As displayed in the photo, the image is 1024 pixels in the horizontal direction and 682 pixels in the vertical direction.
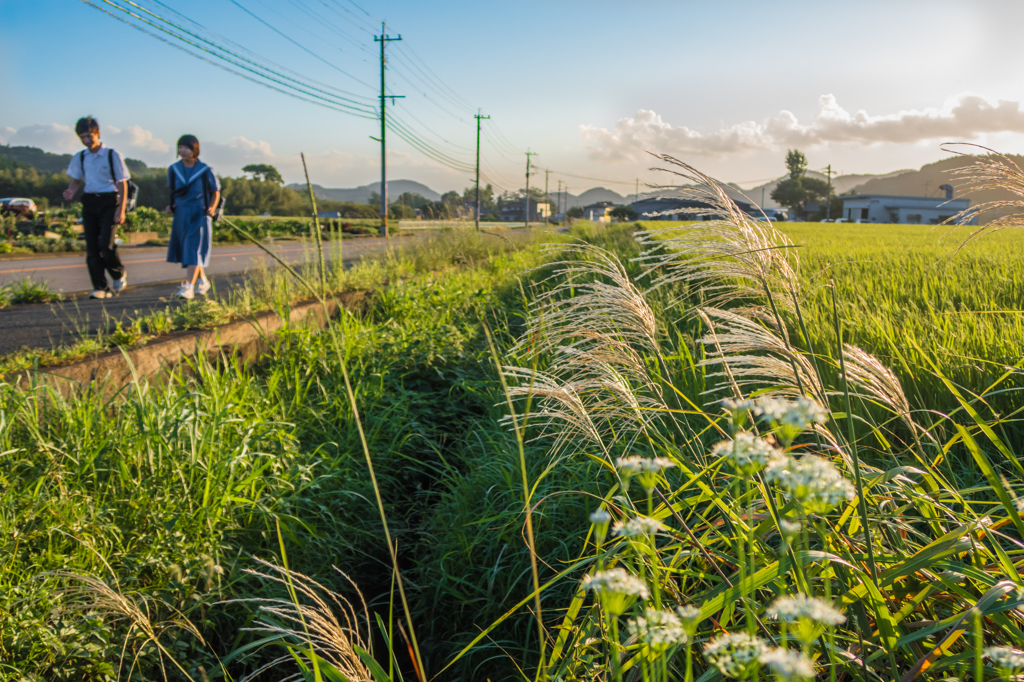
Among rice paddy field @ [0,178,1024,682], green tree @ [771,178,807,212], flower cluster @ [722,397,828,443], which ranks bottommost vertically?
rice paddy field @ [0,178,1024,682]

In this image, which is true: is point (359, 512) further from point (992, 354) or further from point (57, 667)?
point (992, 354)

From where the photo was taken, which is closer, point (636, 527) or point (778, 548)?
point (636, 527)

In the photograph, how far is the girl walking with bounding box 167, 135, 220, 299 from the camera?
5508mm

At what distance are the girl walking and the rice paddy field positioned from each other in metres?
2.53

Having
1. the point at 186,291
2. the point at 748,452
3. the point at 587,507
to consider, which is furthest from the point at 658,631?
the point at 186,291

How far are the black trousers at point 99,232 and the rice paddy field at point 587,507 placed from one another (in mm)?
3615

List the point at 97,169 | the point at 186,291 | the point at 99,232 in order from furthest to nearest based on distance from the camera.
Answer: the point at 99,232 → the point at 97,169 → the point at 186,291

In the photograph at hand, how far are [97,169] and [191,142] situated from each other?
1.25 m

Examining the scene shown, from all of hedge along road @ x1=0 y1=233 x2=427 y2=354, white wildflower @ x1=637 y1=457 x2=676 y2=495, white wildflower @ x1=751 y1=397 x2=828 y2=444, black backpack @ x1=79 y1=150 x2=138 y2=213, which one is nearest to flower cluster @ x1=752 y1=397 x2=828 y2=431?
white wildflower @ x1=751 y1=397 x2=828 y2=444

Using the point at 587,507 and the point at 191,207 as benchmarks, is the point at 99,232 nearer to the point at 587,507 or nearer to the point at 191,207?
the point at 191,207

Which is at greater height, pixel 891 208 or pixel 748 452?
pixel 891 208

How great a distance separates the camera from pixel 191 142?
5.50m

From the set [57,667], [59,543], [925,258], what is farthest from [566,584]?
[925,258]

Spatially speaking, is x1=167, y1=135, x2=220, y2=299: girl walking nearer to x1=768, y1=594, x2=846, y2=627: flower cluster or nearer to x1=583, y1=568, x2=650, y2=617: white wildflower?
x1=583, y1=568, x2=650, y2=617: white wildflower
